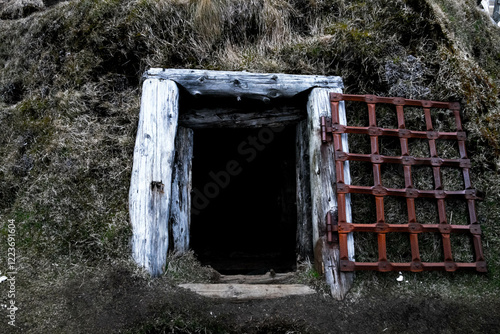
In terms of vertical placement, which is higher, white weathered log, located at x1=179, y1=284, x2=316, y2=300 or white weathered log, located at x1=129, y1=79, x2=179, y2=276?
white weathered log, located at x1=129, y1=79, x2=179, y2=276

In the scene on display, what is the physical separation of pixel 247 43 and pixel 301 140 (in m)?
1.27

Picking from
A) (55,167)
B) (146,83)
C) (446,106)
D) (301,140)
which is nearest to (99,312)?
(55,167)

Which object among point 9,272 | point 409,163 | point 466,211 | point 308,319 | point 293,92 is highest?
point 293,92

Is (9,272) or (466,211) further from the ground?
(466,211)

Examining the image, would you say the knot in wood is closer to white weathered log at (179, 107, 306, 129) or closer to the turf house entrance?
the turf house entrance

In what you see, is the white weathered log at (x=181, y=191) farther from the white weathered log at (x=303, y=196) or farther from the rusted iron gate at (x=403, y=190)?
the rusted iron gate at (x=403, y=190)

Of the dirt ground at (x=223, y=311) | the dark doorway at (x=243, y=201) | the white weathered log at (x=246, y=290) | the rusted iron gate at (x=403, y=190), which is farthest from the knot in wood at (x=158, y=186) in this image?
the dark doorway at (x=243, y=201)

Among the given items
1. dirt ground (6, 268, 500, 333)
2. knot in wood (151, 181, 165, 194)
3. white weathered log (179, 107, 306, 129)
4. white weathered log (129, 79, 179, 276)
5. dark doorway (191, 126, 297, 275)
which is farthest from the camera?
dark doorway (191, 126, 297, 275)

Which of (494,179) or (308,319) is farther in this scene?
(494,179)

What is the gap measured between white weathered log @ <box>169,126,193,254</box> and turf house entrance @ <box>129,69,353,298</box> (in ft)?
0.03

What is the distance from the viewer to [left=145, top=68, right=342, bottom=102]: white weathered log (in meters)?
3.77

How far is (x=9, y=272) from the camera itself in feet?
10.4

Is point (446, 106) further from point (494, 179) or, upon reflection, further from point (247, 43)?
point (247, 43)

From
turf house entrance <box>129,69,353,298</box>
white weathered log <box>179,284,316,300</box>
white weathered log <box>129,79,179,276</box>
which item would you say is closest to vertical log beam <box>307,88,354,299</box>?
turf house entrance <box>129,69,353,298</box>
